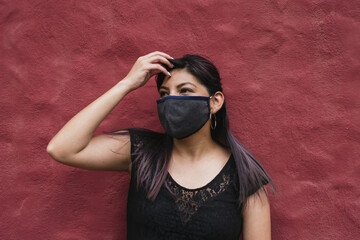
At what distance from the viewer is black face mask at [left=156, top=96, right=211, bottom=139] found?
1.78 m

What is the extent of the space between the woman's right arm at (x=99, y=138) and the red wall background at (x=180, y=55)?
35 centimetres

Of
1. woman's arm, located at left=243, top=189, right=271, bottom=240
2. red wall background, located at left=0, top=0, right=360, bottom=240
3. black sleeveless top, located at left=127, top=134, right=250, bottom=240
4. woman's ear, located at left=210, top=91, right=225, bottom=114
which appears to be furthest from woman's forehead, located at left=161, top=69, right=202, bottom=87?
woman's arm, located at left=243, top=189, right=271, bottom=240

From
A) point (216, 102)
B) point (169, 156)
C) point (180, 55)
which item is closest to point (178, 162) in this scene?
point (169, 156)

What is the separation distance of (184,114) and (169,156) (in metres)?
0.32

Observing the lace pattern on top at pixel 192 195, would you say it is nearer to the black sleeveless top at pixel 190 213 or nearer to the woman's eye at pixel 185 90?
the black sleeveless top at pixel 190 213

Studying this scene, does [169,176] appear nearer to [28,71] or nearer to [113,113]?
[113,113]

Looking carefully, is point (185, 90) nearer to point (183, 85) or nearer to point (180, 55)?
point (183, 85)

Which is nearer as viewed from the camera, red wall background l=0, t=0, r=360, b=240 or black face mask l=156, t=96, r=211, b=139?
black face mask l=156, t=96, r=211, b=139

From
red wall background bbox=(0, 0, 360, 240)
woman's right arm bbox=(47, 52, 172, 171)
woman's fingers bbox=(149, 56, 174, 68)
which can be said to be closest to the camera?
woman's right arm bbox=(47, 52, 172, 171)

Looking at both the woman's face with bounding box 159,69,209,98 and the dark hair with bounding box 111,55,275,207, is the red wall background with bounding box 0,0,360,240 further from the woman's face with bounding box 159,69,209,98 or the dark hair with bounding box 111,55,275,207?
the woman's face with bounding box 159,69,209,98

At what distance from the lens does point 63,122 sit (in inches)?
86.0

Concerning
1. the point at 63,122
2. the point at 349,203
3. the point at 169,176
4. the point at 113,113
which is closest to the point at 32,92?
the point at 63,122

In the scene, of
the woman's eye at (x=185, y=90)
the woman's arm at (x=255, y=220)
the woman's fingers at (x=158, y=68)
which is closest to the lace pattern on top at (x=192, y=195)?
the woman's arm at (x=255, y=220)

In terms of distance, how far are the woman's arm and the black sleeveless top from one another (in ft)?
0.15
